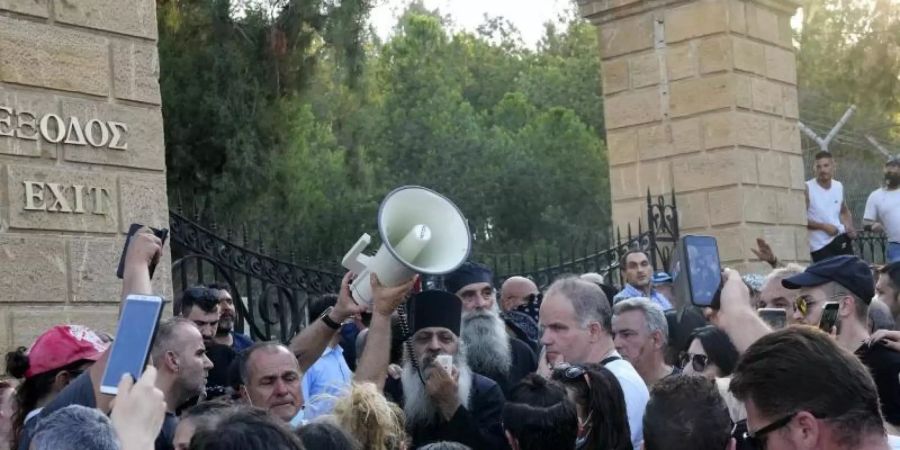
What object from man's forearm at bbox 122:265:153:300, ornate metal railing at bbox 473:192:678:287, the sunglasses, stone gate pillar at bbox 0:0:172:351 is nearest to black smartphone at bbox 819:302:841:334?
the sunglasses

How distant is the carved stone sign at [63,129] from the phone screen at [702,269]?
3.67 m

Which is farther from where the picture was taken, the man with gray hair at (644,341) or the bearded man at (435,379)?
the man with gray hair at (644,341)

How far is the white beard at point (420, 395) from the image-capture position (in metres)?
5.73

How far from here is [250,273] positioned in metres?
8.52

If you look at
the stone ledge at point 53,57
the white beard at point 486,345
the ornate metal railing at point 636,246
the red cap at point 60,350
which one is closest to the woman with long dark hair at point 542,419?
the red cap at point 60,350

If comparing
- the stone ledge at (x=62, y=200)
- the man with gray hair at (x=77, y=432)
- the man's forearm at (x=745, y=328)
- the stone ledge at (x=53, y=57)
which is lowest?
the man with gray hair at (x=77, y=432)

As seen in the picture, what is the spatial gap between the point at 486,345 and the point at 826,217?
627 centimetres

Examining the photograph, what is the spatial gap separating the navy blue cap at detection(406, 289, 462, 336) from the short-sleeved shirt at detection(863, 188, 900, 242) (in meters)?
6.22

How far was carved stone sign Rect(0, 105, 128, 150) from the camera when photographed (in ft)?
21.5

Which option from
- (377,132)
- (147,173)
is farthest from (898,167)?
(377,132)

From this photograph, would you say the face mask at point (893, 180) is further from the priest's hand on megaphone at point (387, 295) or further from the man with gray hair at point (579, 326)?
the priest's hand on megaphone at point (387, 295)

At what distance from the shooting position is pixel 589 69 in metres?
42.5

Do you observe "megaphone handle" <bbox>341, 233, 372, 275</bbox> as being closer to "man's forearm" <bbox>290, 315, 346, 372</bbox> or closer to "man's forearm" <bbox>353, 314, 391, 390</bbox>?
"man's forearm" <bbox>353, 314, 391, 390</bbox>

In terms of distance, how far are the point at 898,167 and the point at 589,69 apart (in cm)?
3166
